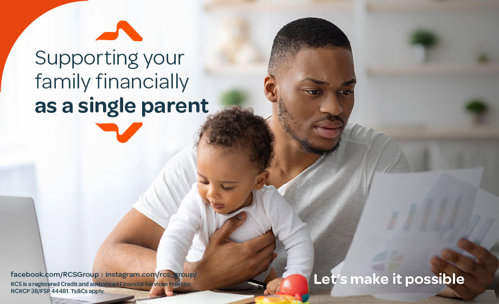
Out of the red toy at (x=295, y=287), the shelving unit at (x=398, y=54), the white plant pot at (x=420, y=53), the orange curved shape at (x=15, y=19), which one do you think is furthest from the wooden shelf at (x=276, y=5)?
the red toy at (x=295, y=287)

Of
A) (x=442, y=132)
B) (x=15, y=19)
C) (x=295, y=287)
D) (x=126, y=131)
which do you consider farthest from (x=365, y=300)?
(x=442, y=132)

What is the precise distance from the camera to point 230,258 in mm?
1226

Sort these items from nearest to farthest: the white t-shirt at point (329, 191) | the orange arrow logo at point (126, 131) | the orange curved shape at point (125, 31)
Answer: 1. the white t-shirt at point (329, 191)
2. the orange curved shape at point (125, 31)
3. the orange arrow logo at point (126, 131)

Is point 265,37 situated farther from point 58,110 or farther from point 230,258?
point 230,258

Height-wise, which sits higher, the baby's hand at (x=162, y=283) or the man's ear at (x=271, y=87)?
the man's ear at (x=271, y=87)

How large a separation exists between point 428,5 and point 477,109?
70 cm

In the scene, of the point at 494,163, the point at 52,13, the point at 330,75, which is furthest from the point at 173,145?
the point at 330,75

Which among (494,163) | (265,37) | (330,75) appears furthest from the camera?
(265,37)

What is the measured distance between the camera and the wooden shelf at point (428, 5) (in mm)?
3578

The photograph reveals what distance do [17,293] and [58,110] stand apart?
188cm

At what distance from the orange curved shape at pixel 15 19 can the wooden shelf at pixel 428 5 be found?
196 centimetres

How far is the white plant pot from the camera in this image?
3.66m

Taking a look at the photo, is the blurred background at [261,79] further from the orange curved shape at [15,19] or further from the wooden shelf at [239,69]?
the orange curved shape at [15,19]

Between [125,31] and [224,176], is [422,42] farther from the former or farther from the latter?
[224,176]
